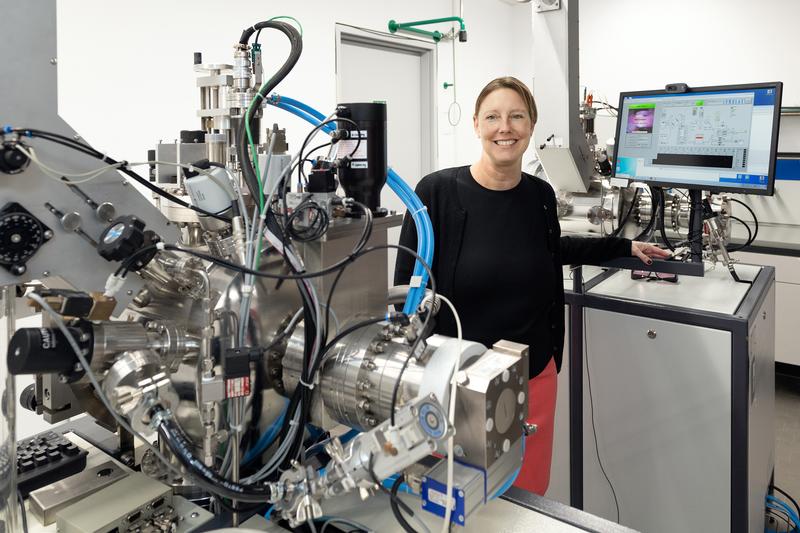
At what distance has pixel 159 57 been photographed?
9.66ft

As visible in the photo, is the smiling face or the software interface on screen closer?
the smiling face

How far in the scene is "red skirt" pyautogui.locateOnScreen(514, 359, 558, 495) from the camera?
166 cm

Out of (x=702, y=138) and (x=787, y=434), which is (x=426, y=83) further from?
(x=787, y=434)

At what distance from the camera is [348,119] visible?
34.6 inches

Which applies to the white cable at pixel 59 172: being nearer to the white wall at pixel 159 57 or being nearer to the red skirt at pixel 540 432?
the red skirt at pixel 540 432

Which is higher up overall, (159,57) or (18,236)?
(159,57)

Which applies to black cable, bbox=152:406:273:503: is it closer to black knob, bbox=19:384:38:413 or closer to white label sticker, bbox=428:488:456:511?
white label sticker, bbox=428:488:456:511

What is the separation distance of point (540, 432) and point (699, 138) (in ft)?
3.51

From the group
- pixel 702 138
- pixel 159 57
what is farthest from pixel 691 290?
pixel 159 57

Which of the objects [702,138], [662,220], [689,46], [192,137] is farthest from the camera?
[689,46]

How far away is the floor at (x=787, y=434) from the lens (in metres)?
2.56

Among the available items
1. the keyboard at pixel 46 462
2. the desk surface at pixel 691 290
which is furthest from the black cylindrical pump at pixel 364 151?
the desk surface at pixel 691 290

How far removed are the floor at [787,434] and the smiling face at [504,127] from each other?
190 centimetres

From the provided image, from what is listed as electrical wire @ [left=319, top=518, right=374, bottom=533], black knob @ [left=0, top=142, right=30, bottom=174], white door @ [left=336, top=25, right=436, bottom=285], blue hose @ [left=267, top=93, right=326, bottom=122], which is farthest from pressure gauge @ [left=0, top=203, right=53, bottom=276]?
white door @ [left=336, top=25, right=436, bottom=285]
